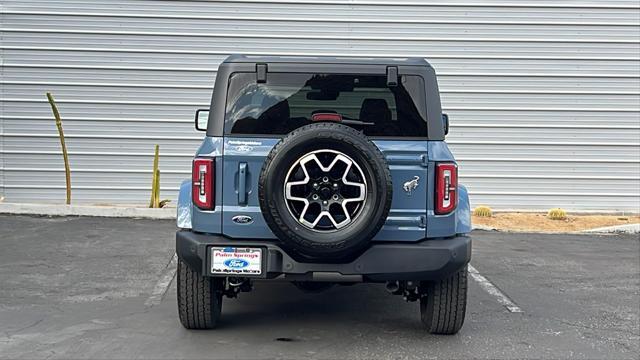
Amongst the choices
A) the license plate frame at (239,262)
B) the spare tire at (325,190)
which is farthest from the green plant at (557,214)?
the license plate frame at (239,262)

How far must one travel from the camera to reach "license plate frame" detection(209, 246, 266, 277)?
5262 mm

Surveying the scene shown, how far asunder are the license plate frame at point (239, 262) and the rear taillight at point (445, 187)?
3.91 ft

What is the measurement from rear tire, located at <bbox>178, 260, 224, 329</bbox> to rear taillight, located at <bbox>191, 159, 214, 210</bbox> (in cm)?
47

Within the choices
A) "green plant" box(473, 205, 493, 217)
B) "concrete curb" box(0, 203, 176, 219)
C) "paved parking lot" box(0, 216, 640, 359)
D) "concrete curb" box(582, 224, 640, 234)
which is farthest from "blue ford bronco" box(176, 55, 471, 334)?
"green plant" box(473, 205, 493, 217)

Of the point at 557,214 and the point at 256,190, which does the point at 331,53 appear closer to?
the point at 557,214

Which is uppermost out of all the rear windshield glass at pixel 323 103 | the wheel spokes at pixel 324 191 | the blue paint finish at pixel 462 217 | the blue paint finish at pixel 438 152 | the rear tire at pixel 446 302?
the rear windshield glass at pixel 323 103

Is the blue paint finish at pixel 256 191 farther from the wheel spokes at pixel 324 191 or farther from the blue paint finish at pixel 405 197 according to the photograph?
the wheel spokes at pixel 324 191

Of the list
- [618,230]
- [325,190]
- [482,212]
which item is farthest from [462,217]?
[482,212]

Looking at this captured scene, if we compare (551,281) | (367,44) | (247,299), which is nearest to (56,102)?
(367,44)

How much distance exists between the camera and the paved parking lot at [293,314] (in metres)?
5.54

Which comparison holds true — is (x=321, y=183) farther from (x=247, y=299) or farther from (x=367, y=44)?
(x=367, y=44)

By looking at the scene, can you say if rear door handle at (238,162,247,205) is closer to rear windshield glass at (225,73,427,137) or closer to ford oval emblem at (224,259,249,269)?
rear windshield glass at (225,73,427,137)

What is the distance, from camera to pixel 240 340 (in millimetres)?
5684

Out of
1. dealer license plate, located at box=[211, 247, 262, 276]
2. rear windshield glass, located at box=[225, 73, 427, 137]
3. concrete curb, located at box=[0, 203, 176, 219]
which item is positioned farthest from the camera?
concrete curb, located at box=[0, 203, 176, 219]
